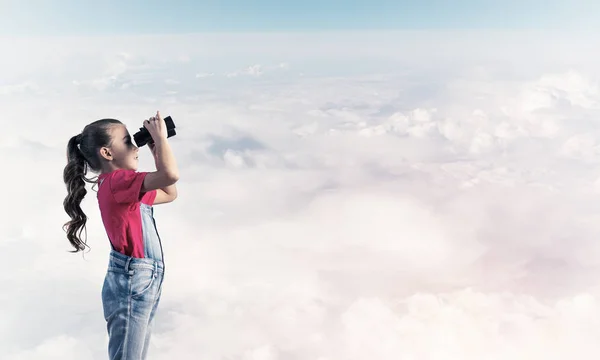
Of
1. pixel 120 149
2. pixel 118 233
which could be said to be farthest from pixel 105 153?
pixel 118 233

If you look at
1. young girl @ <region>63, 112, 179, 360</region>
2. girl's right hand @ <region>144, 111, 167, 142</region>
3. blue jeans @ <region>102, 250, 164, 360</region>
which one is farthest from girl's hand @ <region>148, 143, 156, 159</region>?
blue jeans @ <region>102, 250, 164, 360</region>

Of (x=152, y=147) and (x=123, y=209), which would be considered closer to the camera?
(x=123, y=209)

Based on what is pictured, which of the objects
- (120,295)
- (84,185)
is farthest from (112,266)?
(84,185)

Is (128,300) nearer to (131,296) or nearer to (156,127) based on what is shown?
(131,296)

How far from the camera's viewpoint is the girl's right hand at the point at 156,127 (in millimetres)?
2520

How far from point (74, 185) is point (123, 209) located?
0.24 m

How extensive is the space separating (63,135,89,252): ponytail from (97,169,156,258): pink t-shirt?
9 cm

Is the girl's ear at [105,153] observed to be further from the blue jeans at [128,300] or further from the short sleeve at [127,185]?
the blue jeans at [128,300]

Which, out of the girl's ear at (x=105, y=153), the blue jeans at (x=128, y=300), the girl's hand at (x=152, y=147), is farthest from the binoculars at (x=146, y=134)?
the blue jeans at (x=128, y=300)

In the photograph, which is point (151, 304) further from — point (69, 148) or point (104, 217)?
point (69, 148)

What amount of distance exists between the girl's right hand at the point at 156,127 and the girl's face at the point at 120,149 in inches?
6.2

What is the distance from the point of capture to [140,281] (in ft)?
8.61

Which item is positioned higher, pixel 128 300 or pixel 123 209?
pixel 123 209

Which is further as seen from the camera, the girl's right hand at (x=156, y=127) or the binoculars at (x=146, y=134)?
the binoculars at (x=146, y=134)
